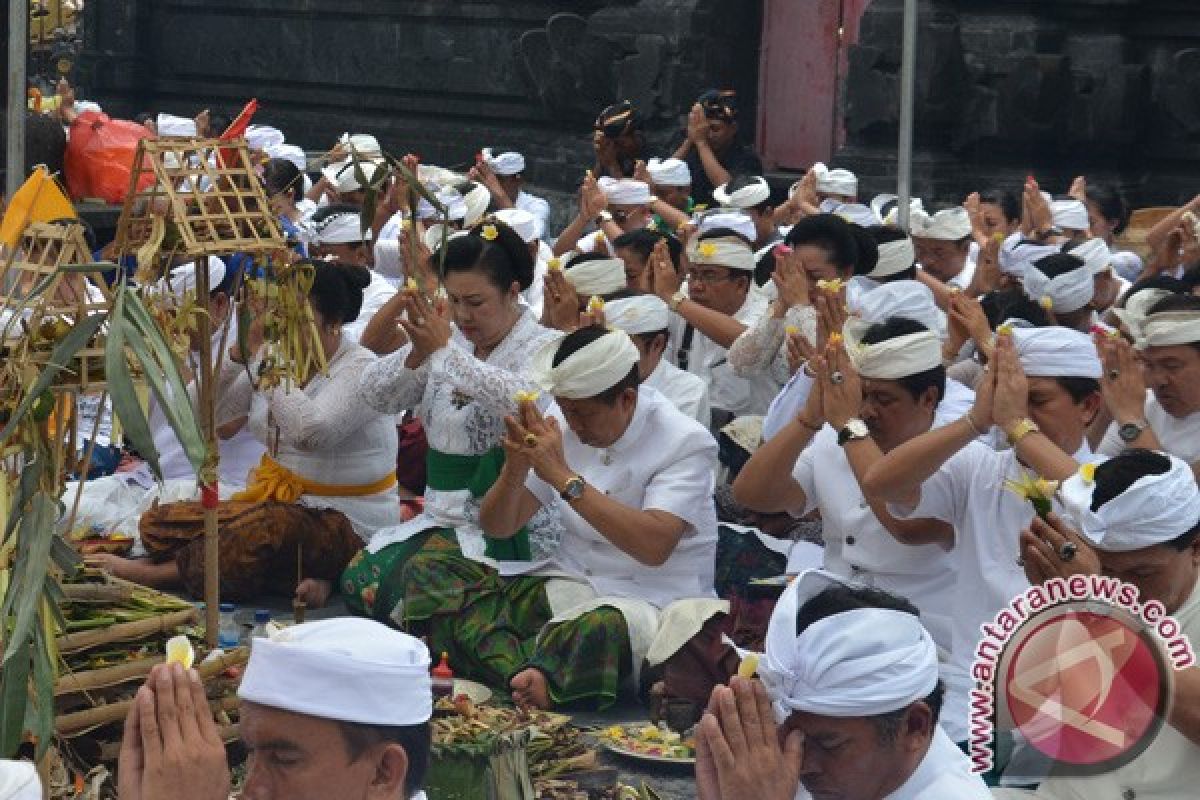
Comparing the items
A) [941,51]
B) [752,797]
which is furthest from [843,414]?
[941,51]

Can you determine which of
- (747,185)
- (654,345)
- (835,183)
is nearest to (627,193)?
(747,185)

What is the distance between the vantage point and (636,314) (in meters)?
7.66

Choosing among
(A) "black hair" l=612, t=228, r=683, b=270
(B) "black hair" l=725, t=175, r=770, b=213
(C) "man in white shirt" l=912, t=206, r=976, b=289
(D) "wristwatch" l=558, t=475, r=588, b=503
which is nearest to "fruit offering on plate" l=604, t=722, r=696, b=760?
(D) "wristwatch" l=558, t=475, r=588, b=503

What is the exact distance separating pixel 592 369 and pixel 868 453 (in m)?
0.89

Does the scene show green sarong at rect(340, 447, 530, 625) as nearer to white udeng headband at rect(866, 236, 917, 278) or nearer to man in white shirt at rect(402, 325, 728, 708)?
man in white shirt at rect(402, 325, 728, 708)

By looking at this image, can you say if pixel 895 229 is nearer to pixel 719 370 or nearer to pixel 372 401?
pixel 719 370

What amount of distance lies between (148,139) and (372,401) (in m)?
2.15

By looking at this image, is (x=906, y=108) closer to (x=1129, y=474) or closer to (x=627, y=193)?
(x=627, y=193)

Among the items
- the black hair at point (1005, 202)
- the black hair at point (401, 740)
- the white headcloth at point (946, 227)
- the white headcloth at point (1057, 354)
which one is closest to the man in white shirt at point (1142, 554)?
the white headcloth at point (1057, 354)

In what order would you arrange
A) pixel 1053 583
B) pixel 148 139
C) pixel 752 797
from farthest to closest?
pixel 148 139, pixel 1053 583, pixel 752 797

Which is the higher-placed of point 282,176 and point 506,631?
point 282,176

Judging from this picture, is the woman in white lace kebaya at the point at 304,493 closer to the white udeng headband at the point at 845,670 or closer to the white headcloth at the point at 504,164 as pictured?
the white udeng headband at the point at 845,670

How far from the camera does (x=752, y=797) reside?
349 cm

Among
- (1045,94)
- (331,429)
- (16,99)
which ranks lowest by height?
(331,429)
